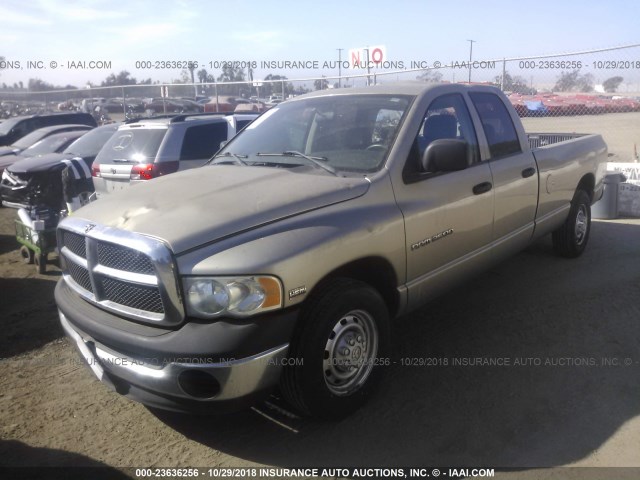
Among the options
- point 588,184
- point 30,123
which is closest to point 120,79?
point 30,123

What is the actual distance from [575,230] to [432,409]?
12.0 ft

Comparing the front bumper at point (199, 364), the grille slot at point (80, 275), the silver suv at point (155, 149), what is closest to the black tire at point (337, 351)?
the front bumper at point (199, 364)

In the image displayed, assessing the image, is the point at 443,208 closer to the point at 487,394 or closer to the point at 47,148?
the point at 487,394

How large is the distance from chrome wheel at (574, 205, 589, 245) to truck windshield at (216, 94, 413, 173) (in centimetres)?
324

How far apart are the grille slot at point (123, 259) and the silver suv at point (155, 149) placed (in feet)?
14.1

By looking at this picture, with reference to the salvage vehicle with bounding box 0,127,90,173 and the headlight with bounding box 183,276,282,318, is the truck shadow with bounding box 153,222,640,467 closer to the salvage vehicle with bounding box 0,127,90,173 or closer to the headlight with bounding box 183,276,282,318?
the headlight with bounding box 183,276,282,318

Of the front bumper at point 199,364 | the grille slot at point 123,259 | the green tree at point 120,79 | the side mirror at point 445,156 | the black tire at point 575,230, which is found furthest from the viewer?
the green tree at point 120,79

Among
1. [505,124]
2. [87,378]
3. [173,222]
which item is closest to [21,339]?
[87,378]

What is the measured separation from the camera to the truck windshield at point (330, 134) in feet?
12.2

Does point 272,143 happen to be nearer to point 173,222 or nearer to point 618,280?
point 173,222

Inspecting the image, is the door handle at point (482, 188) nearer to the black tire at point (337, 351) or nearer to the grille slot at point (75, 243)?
the black tire at point (337, 351)

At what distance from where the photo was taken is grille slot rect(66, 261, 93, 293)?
3.17 m

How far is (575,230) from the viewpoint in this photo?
6.06 meters

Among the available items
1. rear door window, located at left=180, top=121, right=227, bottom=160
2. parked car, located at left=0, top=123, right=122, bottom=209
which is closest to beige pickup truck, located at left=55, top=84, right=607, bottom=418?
rear door window, located at left=180, top=121, right=227, bottom=160
